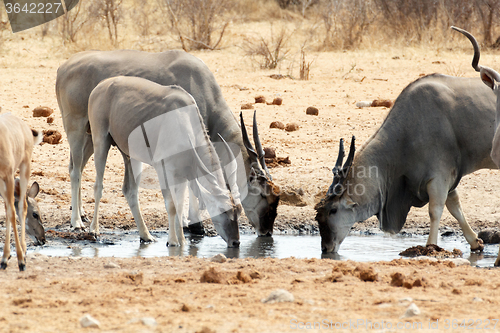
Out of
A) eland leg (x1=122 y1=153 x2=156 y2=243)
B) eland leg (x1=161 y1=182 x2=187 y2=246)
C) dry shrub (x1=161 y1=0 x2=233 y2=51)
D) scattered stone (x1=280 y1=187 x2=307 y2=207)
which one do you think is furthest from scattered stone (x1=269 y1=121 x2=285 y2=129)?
dry shrub (x1=161 y1=0 x2=233 y2=51)

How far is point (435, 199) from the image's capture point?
21.9 ft

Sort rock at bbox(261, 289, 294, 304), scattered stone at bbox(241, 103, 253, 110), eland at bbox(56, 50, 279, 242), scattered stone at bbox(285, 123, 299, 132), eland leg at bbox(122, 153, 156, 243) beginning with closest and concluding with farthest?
rock at bbox(261, 289, 294, 304)
eland leg at bbox(122, 153, 156, 243)
eland at bbox(56, 50, 279, 242)
scattered stone at bbox(285, 123, 299, 132)
scattered stone at bbox(241, 103, 253, 110)

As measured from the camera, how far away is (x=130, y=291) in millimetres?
4488

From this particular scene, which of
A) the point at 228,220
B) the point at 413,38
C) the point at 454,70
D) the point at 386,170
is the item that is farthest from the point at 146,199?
the point at 413,38

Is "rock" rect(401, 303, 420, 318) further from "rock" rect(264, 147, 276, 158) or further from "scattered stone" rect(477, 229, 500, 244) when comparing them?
"rock" rect(264, 147, 276, 158)

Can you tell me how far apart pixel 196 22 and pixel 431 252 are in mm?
15097

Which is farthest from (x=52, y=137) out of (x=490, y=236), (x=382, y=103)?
(x=490, y=236)

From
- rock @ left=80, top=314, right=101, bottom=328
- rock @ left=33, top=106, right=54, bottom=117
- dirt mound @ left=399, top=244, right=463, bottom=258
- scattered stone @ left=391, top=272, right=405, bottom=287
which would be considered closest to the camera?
rock @ left=80, top=314, right=101, bottom=328

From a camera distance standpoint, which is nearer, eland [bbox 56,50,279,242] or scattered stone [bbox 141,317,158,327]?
scattered stone [bbox 141,317,158,327]

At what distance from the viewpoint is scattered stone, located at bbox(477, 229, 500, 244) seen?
733cm

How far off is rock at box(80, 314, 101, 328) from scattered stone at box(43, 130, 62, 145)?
745 centimetres

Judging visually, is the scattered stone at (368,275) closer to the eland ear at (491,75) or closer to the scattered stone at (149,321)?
the scattered stone at (149,321)

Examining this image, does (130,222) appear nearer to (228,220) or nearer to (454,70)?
(228,220)

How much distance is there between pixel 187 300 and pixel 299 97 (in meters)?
9.89
